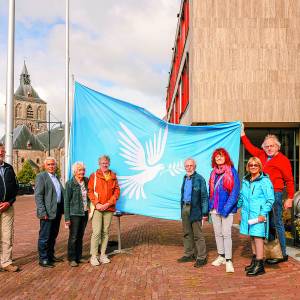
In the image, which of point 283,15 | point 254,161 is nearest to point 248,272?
point 254,161

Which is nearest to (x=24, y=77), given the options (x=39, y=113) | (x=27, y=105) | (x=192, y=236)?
(x=27, y=105)

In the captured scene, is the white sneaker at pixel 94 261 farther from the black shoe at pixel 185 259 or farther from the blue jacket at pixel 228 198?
the blue jacket at pixel 228 198

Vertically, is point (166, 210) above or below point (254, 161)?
below

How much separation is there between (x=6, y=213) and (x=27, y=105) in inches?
5621

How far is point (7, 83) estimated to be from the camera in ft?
28.1

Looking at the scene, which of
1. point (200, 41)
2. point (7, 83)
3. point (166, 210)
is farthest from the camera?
point (200, 41)

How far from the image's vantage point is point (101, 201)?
23.4 ft

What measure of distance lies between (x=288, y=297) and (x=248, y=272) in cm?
109

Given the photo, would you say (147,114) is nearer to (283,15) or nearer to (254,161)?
(254,161)

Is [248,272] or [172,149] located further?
[172,149]

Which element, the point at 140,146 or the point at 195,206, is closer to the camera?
the point at 195,206

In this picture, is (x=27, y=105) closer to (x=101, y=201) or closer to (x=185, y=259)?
(x=101, y=201)

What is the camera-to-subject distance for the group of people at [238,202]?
246 inches

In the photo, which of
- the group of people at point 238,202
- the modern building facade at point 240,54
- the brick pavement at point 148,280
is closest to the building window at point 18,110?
the modern building facade at point 240,54
